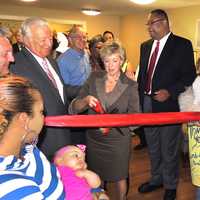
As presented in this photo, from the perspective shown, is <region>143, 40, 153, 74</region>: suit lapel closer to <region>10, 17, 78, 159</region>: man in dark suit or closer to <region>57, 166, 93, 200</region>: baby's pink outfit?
<region>10, 17, 78, 159</region>: man in dark suit

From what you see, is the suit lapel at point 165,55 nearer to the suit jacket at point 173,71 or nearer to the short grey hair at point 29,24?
the suit jacket at point 173,71

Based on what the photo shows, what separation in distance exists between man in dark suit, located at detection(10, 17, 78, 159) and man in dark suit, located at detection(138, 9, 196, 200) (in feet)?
3.53

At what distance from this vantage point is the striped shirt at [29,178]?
915 mm

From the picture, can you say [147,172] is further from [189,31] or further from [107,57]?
[189,31]

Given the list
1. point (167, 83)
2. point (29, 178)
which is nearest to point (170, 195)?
point (167, 83)

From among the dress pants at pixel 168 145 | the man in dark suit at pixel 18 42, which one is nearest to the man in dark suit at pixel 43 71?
the man in dark suit at pixel 18 42

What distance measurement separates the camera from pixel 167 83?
3090mm

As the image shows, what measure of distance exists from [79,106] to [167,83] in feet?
3.25

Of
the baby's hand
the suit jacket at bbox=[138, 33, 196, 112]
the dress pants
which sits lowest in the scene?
the dress pants

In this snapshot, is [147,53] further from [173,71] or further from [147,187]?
[147,187]

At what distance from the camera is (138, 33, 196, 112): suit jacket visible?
10.1ft

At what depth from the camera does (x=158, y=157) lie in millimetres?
3289

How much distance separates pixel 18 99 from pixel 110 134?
4.88ft

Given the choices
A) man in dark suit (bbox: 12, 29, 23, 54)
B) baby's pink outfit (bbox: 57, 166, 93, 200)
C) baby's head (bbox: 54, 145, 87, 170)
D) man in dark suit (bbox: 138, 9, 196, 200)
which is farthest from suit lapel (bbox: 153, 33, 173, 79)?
baby's pink outfit (bbox: 57, 166, 93, 200)
